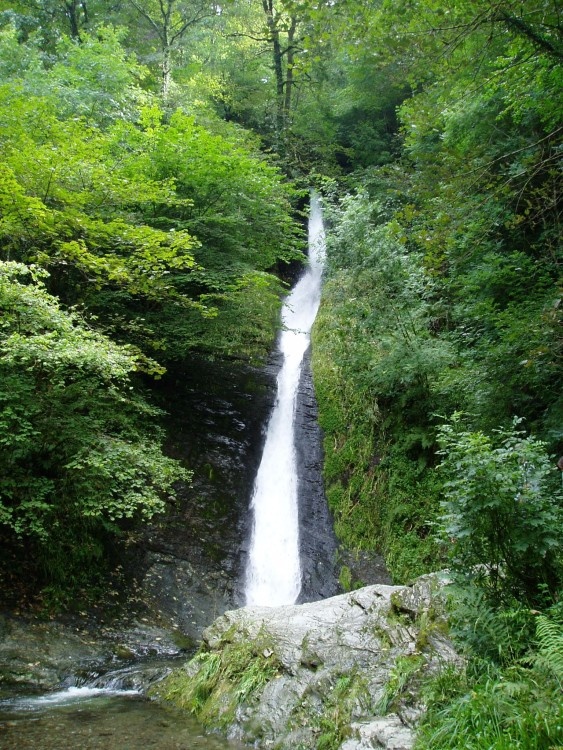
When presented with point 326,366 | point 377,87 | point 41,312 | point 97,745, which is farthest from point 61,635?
point 377,87

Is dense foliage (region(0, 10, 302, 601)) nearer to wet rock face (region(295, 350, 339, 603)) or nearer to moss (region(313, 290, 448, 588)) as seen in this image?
wet rock face (region(295, 350, 339, 603))

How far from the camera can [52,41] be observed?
66.2 ft

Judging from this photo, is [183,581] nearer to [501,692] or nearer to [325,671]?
[325,671]

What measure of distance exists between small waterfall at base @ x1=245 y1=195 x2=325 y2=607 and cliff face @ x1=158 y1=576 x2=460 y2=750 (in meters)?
3.00

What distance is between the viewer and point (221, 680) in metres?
5.28

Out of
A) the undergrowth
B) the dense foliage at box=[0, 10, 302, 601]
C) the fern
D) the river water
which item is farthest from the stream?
the fern

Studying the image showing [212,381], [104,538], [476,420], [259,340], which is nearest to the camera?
[476,420]

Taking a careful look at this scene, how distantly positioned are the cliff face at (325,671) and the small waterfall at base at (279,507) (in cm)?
300

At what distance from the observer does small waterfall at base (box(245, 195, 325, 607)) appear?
356 inches

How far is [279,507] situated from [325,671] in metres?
5.85

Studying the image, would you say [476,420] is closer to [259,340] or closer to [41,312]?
[41,312]

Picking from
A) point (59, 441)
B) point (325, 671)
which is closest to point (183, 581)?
point (59, 441)

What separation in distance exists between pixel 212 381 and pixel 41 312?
660 centimetres

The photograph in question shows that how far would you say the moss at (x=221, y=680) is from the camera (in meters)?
4.90
